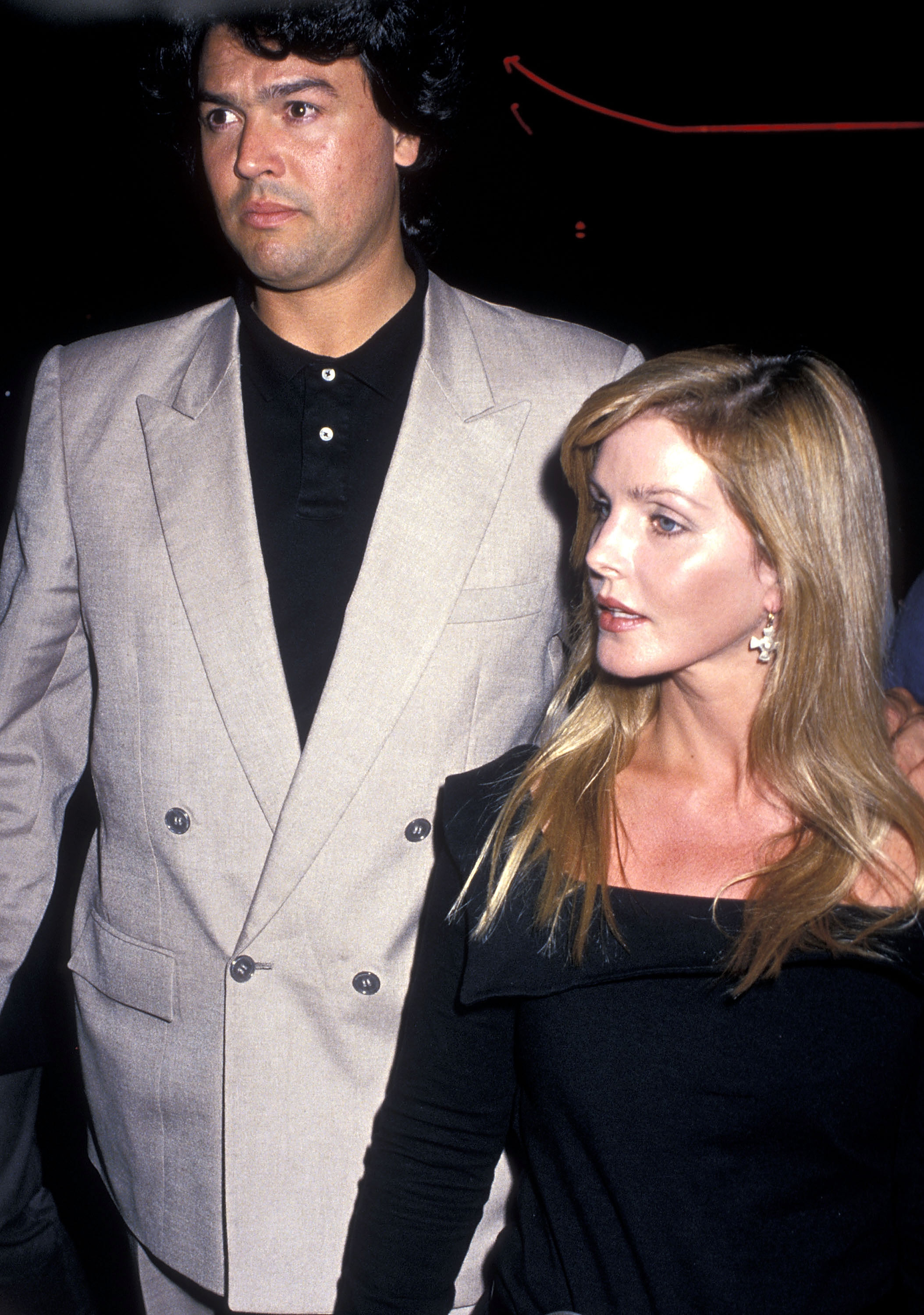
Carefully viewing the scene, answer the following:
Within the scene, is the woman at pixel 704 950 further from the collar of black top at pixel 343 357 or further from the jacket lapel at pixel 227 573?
the collar of black top at pixel 343 357

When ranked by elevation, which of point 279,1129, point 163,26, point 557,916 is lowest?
point 279,1129

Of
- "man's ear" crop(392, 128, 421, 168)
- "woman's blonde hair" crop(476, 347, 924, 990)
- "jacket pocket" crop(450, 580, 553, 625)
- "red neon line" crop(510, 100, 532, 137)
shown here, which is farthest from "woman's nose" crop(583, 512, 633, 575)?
"red neon line" crop(510, 100, 532, 137)

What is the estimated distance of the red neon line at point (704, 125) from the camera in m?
1.65

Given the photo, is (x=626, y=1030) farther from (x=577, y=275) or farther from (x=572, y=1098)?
(x=577, y=275)

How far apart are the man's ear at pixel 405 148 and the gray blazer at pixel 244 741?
0.26 m

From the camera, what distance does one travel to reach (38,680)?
5.58 ft

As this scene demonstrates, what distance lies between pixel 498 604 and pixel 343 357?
17.7 inches

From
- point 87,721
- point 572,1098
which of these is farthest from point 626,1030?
point 87,721

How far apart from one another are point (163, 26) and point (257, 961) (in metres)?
1.42

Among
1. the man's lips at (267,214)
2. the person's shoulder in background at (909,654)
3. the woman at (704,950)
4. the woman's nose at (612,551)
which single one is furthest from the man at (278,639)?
the person's shoulder in background at (909,654)

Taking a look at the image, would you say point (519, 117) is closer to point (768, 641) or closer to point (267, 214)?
point (267, 214)

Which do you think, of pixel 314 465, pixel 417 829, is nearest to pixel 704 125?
pixel 314 465

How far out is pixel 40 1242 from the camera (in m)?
1.95

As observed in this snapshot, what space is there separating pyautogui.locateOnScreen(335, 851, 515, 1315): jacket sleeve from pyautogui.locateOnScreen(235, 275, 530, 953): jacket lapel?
26 cm
